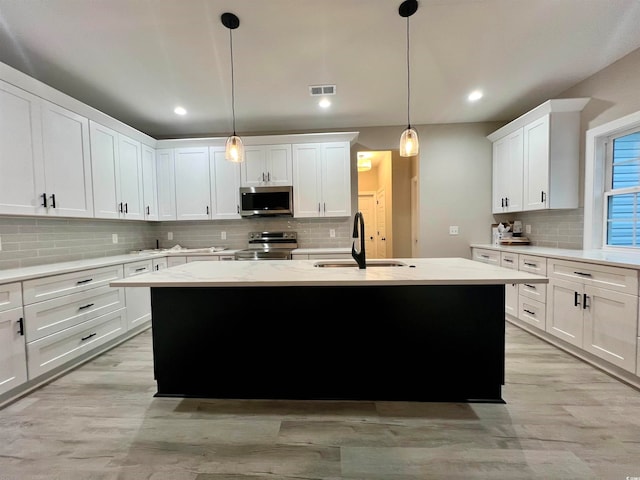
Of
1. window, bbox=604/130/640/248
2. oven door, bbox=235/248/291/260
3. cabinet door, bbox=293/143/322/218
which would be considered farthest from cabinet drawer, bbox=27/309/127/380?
window, bbox=604/130/640/248

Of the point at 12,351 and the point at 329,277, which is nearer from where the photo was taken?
the point at 329,277

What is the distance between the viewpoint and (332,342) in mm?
1824

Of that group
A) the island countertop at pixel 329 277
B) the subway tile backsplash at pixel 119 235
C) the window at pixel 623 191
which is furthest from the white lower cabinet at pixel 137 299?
the window at pixel 623 191

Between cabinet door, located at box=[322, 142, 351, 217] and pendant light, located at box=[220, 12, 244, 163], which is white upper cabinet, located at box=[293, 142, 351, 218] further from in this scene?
pendant light, located at box=[220, 12, 244, 163]

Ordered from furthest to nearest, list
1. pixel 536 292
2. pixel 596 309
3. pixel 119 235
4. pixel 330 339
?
pixel 119 235, pixel 536 292, pixel 596 309, pixel 330 339

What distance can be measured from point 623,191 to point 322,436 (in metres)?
3.54

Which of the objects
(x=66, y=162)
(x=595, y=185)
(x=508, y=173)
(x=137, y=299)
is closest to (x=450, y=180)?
(x=508, y=173)

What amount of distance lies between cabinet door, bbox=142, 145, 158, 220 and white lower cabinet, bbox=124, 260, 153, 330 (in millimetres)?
901

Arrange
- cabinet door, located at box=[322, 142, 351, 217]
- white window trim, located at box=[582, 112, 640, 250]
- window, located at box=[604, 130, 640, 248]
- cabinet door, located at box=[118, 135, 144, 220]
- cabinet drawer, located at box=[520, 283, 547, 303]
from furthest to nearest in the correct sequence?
cabinet door, located at box=[322, 142, 351, 217]
cabinet door, located at box=[118, 135, 144, 220]
white window trim, located at box=[582, 112, 640, 250]
cabinet drawer, located at box=[520, 283, 547, 303]
window, located at box=[604, 130, 640, 248]

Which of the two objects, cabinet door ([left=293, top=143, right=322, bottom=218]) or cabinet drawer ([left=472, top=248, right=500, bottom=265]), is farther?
cabinet door ([left=293, top=143, right=322, bottom=218])

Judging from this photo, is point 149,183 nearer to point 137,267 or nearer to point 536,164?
point 137,267

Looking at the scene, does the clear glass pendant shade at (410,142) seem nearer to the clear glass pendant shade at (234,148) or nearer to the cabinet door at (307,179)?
the clear glass pendant shade at (234,148)

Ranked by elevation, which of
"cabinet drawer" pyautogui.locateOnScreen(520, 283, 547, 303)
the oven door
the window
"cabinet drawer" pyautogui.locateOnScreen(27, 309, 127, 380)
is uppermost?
the window

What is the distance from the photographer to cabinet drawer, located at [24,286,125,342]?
2016mm
